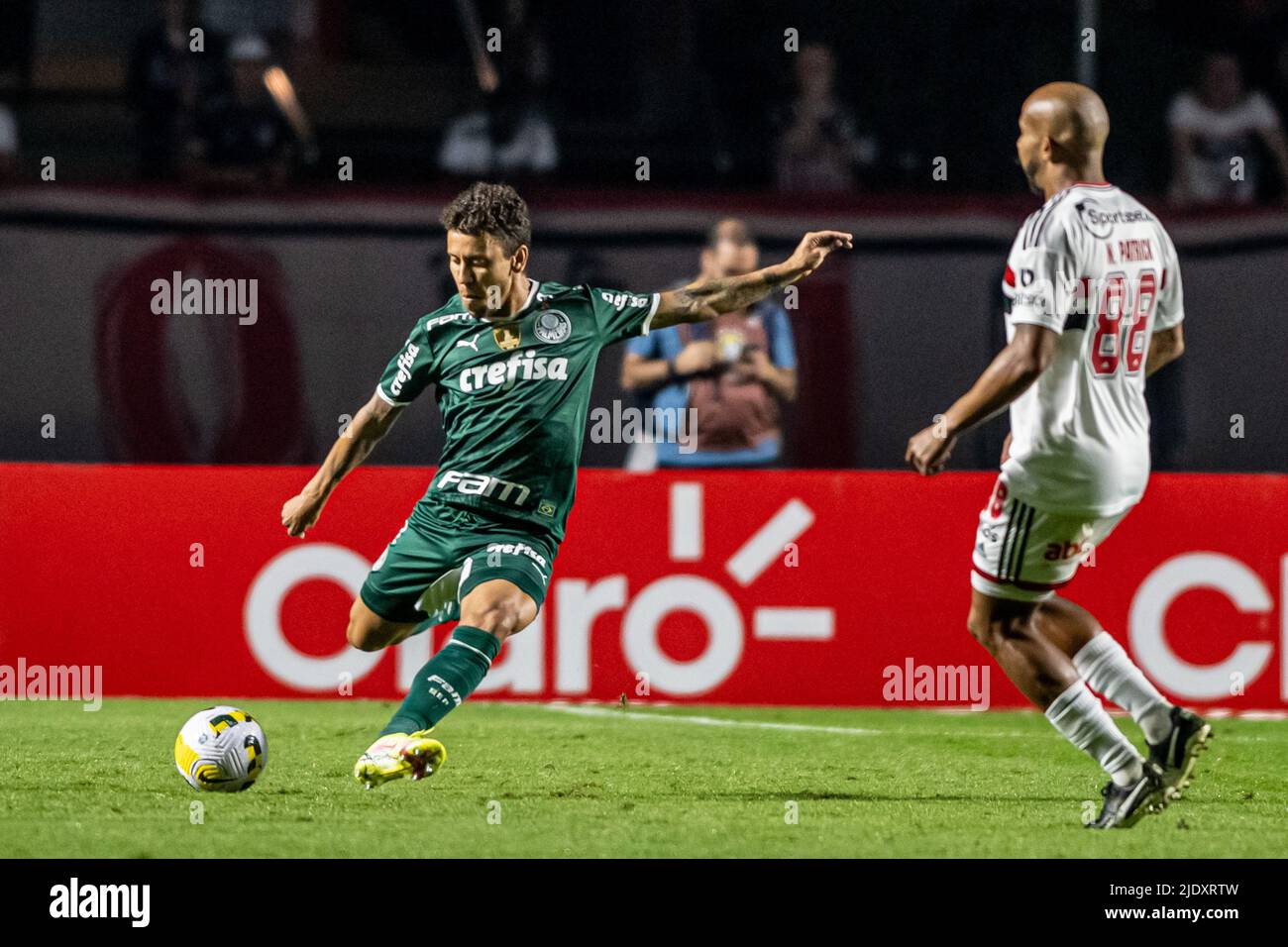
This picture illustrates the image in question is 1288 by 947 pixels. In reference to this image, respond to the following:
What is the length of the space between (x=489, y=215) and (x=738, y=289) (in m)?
0.86

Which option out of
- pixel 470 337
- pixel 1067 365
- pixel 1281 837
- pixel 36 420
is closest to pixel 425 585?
pixel 470 337

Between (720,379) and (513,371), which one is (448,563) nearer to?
(513,371)

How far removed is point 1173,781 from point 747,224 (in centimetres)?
503

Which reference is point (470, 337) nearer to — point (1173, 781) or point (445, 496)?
point (445, 496)

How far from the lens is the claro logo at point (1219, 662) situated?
872cm

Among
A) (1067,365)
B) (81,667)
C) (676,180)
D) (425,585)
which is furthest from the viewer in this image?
(676,180)

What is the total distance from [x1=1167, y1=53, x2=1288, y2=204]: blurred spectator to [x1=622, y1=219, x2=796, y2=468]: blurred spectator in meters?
2.81

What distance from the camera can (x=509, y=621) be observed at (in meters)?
6.20

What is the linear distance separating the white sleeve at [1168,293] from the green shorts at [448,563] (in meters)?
1.98

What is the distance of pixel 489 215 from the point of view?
6.27 metres

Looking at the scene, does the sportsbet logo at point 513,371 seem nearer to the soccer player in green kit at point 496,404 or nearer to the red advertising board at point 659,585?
the soccer player in green kit at point 496,404

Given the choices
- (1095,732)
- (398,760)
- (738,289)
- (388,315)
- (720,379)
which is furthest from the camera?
(388,315)

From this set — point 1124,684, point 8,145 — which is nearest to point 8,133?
point 8,145

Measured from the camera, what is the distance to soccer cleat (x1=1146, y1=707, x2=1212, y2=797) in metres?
5.78
